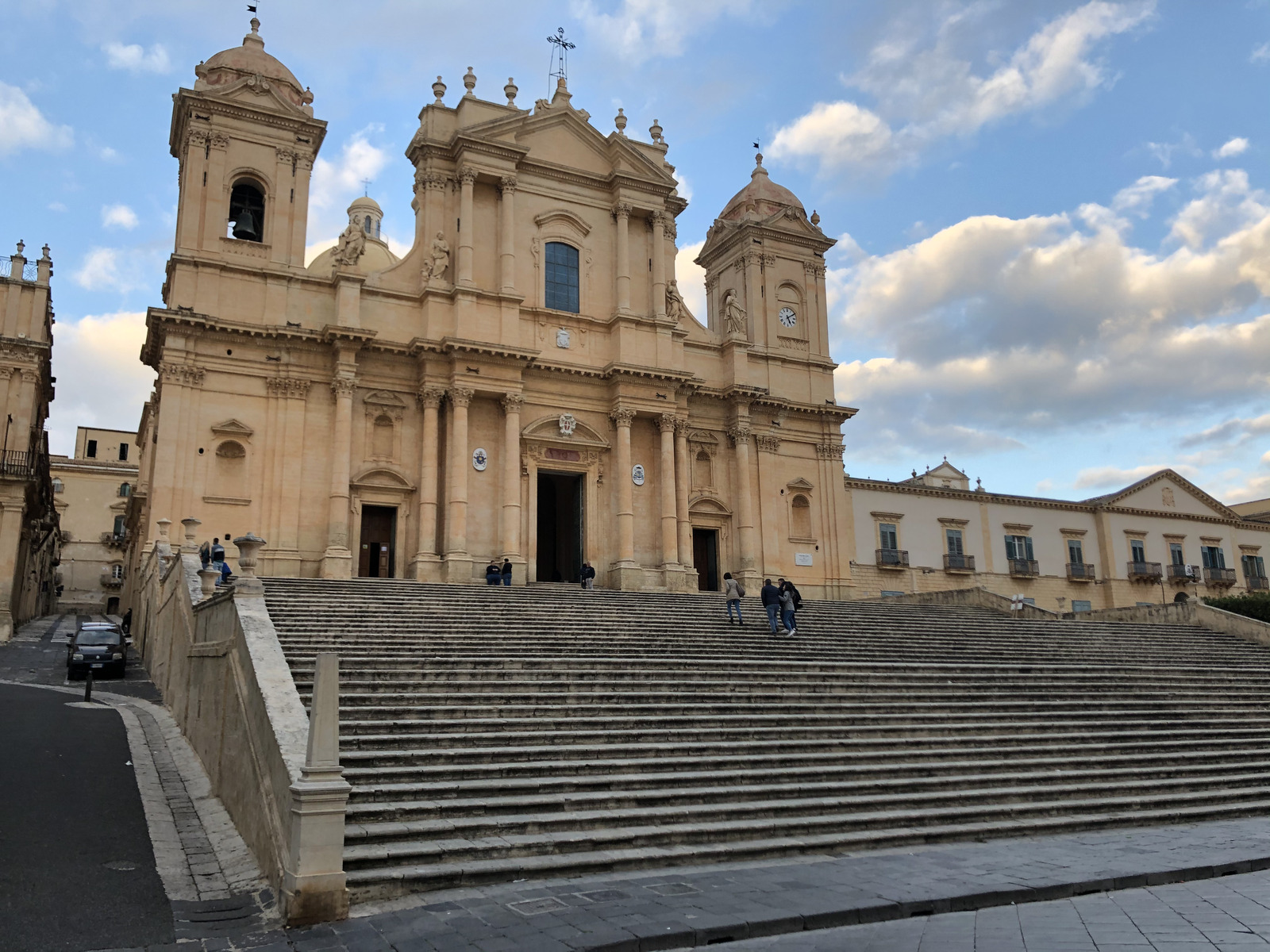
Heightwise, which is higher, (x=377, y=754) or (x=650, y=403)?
(x=650, y=403)

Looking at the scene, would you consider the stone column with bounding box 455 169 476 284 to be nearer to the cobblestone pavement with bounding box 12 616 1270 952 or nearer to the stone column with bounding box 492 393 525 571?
the stone column with bounding box 492 393 525 571

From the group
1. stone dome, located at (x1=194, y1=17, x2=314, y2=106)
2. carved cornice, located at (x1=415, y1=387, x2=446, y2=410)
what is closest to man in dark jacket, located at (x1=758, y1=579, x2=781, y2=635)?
carved cornice, located at (x1=415, y1=387, x2=446, y2=410)

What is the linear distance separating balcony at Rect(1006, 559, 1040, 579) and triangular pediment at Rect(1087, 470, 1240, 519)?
19.2 ft

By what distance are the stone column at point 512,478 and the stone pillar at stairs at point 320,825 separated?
1784cm

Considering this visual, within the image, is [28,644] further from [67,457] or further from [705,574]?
[67,457]

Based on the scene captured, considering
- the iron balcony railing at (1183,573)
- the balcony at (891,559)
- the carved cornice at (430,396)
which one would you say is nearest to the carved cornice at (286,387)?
the carved cornice at (430,396)

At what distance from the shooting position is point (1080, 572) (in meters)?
44.4

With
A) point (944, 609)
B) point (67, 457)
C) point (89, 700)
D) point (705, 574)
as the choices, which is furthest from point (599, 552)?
point (67, 457)

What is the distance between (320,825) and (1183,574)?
49.1 m

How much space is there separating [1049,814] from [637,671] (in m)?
5.61

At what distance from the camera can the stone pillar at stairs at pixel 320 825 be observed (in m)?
7.37

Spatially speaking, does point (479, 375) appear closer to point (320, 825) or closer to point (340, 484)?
point (340, 484)

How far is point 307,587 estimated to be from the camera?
19109mm

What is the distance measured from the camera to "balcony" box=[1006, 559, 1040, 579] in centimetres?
4275
